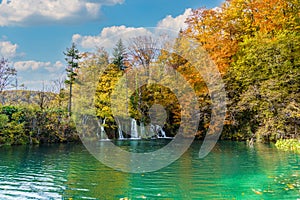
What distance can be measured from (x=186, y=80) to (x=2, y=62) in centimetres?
1370

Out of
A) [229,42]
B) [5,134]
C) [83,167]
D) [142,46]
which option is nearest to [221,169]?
[83,167]

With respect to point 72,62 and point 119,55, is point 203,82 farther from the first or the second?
point 72,62

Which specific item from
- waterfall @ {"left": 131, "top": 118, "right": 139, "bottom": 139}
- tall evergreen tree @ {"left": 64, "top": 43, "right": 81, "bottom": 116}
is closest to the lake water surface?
tall evergreen tree @ {"left": 64, "top": 43, "right": 81, "bottom": 116}

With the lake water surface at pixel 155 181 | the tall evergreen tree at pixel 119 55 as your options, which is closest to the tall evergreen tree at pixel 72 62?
the tall evergreen tree at pixel 119 55

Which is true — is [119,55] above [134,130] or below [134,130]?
above

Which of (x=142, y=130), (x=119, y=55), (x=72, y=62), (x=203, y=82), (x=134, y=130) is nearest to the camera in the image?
(x=203, y=82)

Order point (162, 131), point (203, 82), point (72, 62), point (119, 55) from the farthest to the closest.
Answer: point (119, 55) → point (162, 131) → point (72, 62) → point (203, 82)

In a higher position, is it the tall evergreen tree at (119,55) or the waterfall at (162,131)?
the tall evergreen tree at (119,55)

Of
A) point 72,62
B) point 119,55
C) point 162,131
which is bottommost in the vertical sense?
point 162,131

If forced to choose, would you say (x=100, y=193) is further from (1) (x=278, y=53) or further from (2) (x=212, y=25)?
(2) (x=212, y=25)

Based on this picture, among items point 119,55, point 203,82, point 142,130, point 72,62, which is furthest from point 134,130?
point 119,55

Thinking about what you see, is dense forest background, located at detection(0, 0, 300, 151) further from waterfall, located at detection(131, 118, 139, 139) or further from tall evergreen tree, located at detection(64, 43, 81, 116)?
waterfall, located at detection(131, 118, 139, 139)

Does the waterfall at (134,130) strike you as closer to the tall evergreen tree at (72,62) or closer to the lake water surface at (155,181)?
the tall evergreen tree at (72,62)

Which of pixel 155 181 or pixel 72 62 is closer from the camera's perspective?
pixel 155 181
